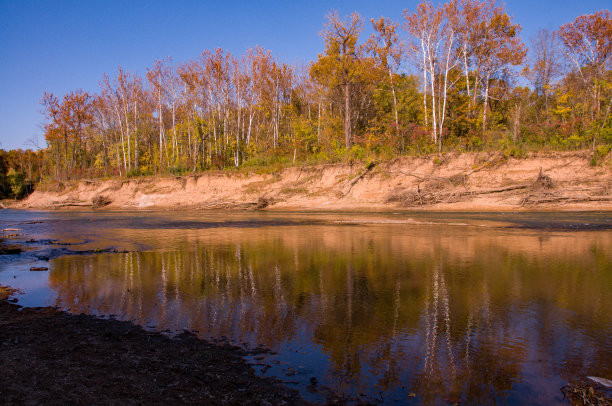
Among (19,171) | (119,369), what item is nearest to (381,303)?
(119,369)

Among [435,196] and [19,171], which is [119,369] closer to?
[435,196]

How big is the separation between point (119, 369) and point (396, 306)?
176 inches

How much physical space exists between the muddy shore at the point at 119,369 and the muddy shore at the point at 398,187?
25.1 metres

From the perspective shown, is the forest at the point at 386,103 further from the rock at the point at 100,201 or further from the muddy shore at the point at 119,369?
the muddy shore at the point at 119,369

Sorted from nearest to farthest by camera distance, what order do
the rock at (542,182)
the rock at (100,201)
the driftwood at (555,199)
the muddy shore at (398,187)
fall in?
1. the driftwood at (555,199)
2. the muddy shore at (398,187)
3. the rock at (542,182)
4. the rock at (100,201)

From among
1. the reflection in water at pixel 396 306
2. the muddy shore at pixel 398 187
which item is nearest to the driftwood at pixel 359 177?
the muddy shore at pixel 398 187

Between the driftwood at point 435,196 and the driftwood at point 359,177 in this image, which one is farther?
the driftwood at point 359,177

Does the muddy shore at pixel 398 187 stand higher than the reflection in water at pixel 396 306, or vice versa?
the muddy shore at pixel 398 187

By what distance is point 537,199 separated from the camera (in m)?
24.6

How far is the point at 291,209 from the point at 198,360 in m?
28.8

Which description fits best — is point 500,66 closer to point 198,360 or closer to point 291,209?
point 291,209

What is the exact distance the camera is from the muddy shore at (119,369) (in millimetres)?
3674

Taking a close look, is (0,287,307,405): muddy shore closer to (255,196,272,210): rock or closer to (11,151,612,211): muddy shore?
(11,151,612,211): muddy shore

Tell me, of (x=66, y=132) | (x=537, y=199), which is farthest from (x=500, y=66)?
(x=66, y=132)
